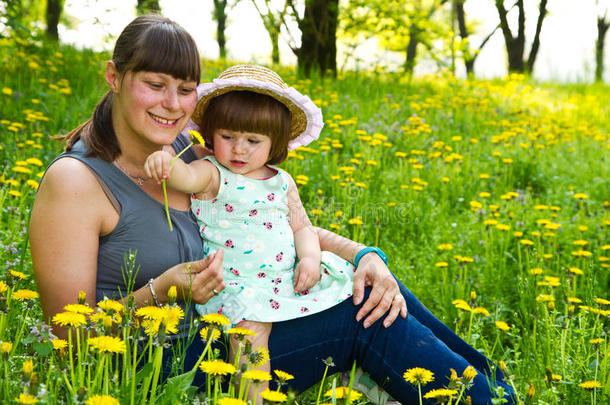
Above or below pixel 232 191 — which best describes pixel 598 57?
above

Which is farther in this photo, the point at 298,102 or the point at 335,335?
the point at 298,102

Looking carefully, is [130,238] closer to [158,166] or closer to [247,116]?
[158,166]

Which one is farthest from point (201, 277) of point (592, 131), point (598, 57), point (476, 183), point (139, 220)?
point (598, 57)

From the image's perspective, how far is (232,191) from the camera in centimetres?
206

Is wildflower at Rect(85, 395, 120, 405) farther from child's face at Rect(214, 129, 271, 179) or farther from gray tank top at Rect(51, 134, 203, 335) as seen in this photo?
child's face at Rect(214, 129, 271, 179)

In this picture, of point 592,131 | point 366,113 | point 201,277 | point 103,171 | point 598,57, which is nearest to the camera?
point 201,277

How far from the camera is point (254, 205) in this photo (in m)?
2.09

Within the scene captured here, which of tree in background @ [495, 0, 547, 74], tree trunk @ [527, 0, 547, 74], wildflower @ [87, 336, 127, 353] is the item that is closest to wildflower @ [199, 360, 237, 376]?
wildflower @ [87, 336, 127, 353]

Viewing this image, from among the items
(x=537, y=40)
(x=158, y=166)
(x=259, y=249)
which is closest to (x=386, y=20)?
(x=259, y=249)

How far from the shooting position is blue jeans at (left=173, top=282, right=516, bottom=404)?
1.87 metres

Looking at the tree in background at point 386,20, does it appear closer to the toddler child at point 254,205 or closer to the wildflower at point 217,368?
the toddler child at point 254,205

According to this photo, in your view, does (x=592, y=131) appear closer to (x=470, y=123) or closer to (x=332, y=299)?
(x=470, y=123)

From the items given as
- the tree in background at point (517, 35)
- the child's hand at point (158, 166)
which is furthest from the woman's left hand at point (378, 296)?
the tree in background at point (517, 35)

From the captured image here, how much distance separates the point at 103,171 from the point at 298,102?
2.47 feet
